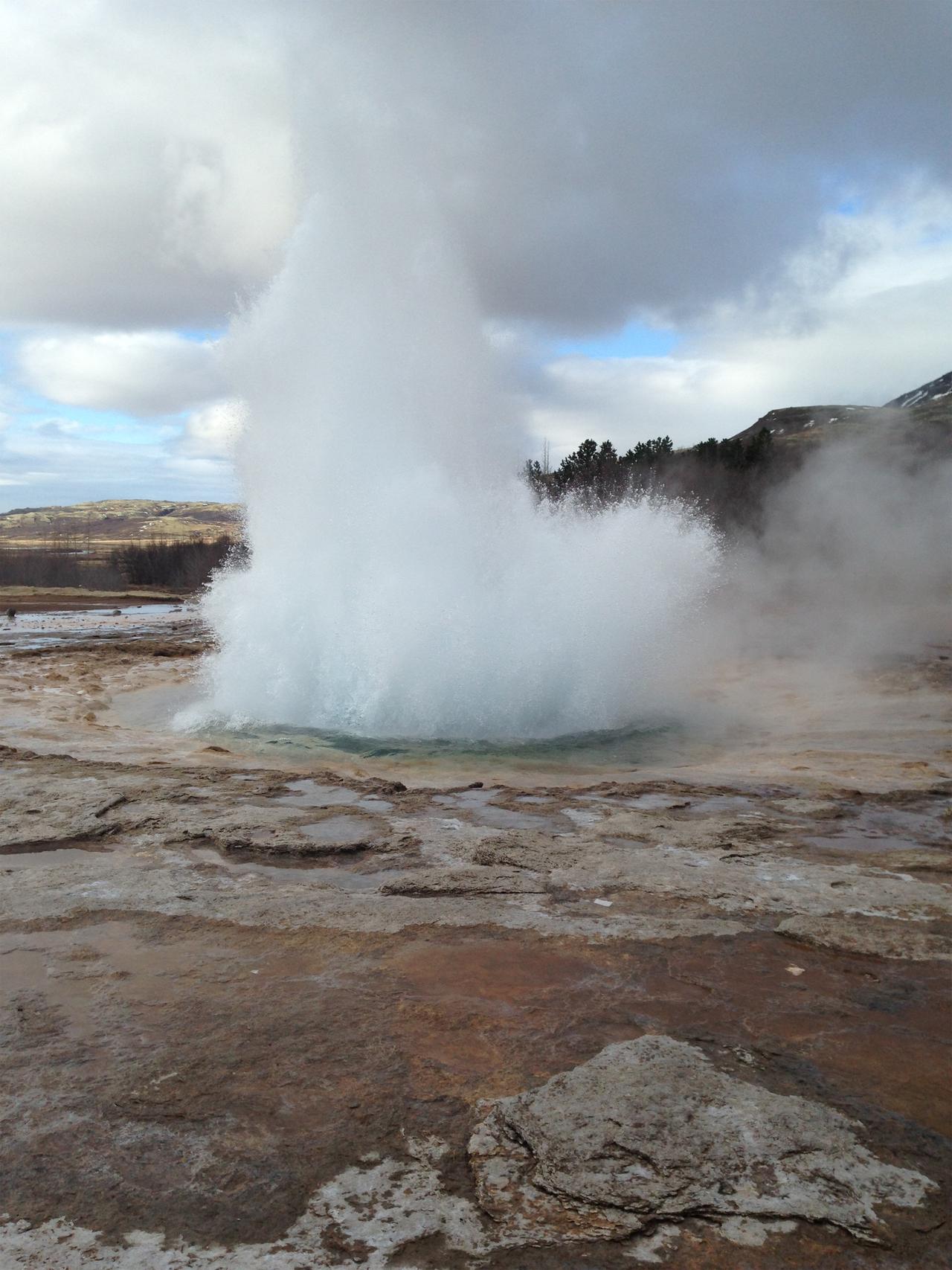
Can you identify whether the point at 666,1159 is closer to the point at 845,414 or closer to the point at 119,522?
the point at 845,414

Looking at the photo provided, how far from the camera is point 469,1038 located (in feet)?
7.75

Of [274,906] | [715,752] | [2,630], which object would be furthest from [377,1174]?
[2,630]

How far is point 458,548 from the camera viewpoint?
28.5ft

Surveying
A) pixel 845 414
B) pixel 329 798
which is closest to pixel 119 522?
pixel 845 414

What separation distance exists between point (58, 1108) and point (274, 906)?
1.34m

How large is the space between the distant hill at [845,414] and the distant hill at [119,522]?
215 ft

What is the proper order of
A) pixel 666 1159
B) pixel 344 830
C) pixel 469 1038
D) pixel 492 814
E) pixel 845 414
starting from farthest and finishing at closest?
pixel 845 414 → pixel 492 814 → pixel 344 830 → pixel 469 1038 → pixel 666 1159

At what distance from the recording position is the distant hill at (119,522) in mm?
119688

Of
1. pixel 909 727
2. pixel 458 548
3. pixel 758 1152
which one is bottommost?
pixel 909 727

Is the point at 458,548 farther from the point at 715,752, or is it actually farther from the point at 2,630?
the point at 2,630

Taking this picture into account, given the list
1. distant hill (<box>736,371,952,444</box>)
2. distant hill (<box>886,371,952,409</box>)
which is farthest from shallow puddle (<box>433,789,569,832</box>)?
distant hill (<box>886,371,952,409</box>)

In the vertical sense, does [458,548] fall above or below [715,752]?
above

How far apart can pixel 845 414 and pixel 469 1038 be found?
3380 inches

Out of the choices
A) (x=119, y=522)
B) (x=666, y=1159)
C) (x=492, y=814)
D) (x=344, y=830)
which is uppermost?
(x=119, y=522)
